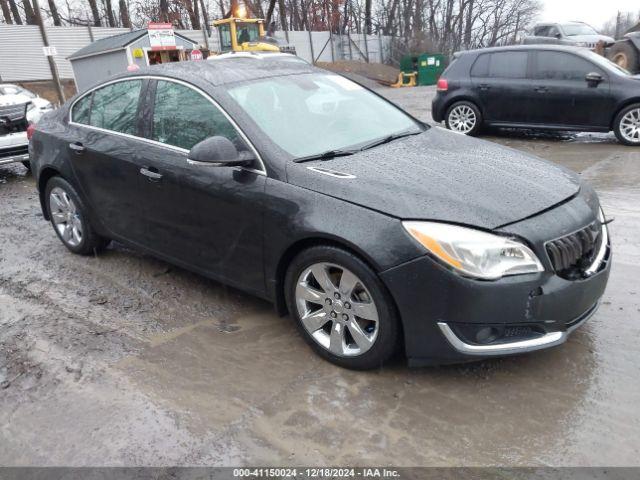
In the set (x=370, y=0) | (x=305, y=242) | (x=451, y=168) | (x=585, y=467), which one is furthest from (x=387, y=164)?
(x=370, y=0)

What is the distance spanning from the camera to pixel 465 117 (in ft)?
32.9

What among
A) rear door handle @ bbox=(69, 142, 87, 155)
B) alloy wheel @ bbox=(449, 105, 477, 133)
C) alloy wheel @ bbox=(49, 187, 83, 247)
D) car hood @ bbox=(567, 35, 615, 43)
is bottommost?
alloy wheel @ bbox=(449, 105, 477, 133)

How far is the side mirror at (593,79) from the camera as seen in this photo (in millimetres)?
8586

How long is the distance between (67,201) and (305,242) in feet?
9.11

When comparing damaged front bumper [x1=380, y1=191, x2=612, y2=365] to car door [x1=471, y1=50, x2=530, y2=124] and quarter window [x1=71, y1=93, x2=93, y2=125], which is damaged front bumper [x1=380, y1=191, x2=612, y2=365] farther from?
car door [x1=471, y1=50, x2=530, y2=124]

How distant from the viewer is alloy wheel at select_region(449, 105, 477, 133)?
9.95 m

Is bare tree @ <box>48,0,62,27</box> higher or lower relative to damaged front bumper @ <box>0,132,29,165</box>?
higher

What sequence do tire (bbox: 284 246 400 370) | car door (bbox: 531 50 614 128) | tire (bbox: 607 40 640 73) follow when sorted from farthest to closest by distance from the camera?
1. tire (bbox: 607 40 640 73)
2. car door (bbox: 531 50 614 128)
3. tire (bbox: 284 246 400 370)

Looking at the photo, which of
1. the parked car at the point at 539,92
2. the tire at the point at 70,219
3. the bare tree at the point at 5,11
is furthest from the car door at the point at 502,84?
the bare tree at the point at 5,11

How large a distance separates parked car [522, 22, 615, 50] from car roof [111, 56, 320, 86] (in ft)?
54.8

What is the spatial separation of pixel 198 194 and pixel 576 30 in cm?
2019

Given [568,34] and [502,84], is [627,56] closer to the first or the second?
[568,34]

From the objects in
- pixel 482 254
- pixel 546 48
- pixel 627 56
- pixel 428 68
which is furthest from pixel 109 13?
pixel 482 254

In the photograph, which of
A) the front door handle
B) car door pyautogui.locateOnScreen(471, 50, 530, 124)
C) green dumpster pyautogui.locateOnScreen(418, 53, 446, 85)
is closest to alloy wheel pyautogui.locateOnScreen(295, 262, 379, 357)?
the front door handle
